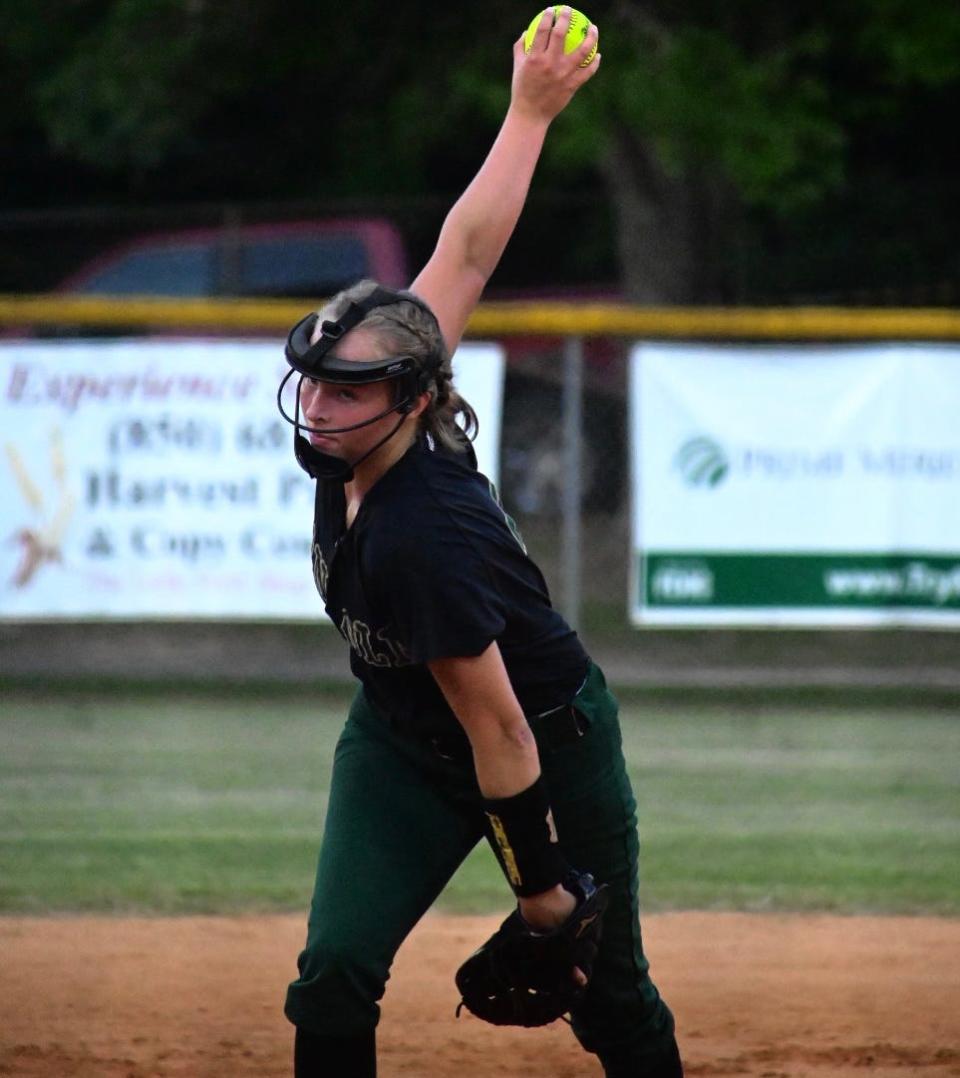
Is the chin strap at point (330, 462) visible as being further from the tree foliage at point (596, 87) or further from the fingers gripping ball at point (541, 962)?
the tree foliage at point (596, 87)

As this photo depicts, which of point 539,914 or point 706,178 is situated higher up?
point 706,178

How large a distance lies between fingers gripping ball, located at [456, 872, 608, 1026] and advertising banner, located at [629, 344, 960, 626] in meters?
6.34

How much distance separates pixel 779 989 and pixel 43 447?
5628 millimetres

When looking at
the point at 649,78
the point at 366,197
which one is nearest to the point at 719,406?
the point at 649,78

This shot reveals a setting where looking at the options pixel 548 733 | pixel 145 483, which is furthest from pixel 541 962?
pixel 145 483

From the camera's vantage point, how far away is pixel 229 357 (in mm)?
10047

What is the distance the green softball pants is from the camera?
3502 mm

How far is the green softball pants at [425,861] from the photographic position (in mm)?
3502

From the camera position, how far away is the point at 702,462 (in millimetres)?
10117

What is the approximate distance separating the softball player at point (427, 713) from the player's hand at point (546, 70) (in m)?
0.60

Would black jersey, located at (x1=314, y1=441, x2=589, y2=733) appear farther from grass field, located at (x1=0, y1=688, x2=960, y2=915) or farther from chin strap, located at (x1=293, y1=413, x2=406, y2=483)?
grass field, located at (x1=0, y1=688, x2=960, y2=915)

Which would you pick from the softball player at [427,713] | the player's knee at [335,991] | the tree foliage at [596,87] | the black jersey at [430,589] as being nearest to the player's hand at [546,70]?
the softball player at [427,713]

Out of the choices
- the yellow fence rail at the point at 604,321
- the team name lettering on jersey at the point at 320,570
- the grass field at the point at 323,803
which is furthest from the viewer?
the yellow fence rail at the point at 604,321

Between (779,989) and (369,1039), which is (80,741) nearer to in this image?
(779,989)
